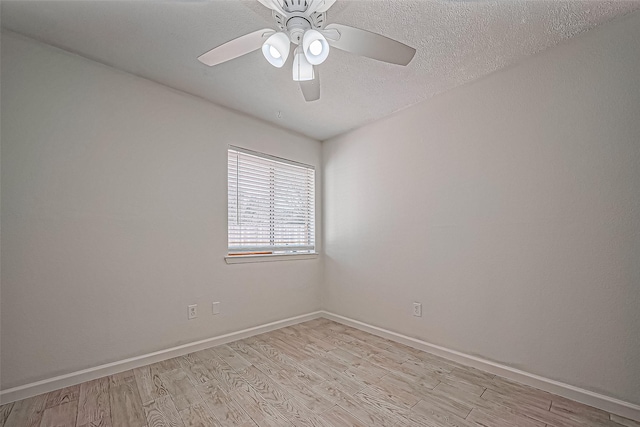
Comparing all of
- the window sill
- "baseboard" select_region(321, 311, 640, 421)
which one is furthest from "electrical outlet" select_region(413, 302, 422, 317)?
the window sill

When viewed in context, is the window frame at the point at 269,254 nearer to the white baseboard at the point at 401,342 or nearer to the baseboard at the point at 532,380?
the white baseboard at the point at 401,342

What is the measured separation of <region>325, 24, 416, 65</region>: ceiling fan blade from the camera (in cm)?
131

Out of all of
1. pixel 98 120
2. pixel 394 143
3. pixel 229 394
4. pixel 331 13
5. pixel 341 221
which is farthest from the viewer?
pixel 341 221

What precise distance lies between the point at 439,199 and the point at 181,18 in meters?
2.32

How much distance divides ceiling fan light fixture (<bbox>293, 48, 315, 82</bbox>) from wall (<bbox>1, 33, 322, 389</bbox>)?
57.3 inches

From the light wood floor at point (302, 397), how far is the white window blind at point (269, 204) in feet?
3.80

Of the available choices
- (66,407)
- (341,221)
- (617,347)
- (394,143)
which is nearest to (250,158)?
(341,221)

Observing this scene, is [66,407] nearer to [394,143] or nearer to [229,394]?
[229,394]

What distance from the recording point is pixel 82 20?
1700 mm

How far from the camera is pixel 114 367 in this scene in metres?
2.09

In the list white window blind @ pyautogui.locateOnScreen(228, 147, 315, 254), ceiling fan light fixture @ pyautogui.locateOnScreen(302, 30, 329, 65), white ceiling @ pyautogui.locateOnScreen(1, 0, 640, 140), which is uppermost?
white ceiling @ pyautogui.locateOnScreen(1, 0, 640, 140)

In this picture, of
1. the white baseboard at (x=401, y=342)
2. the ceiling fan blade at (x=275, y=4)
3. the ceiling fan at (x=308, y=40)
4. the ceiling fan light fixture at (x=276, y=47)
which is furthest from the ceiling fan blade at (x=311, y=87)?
the white baseboard at (x=401, y=342)

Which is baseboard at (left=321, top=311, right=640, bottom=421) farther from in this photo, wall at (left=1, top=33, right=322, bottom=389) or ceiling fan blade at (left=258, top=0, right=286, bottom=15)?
ceiling fan blade at (left=258, top=0, right=286, bottom=15)

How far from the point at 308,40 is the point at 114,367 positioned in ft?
8.37
